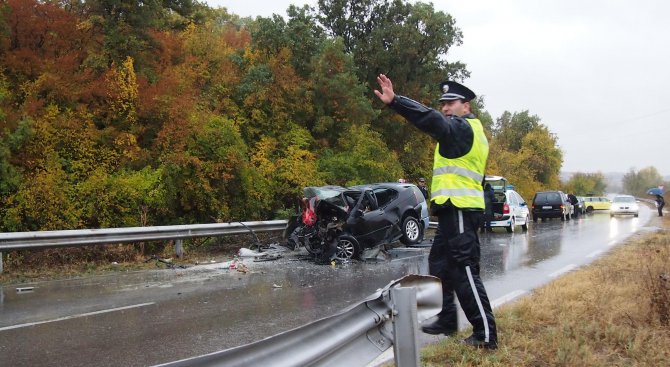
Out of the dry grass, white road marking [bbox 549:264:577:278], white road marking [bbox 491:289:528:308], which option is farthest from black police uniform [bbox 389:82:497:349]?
white road marking [bbox 549:264:577:278]

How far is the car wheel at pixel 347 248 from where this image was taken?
11.4m

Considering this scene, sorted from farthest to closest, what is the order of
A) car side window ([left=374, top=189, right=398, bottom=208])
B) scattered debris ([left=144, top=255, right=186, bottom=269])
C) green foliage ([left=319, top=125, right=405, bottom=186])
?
green foliage ([left=319, top=125, right=405, bottom=186]) < car side window ([left=374, top=189, right=398, bottom=208]) < scattered debris ([left=144, top=255, right=186, bottom=269])

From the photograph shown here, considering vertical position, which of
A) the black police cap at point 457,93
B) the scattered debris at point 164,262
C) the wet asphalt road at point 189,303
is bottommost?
the wet asphalt road at point 189,303

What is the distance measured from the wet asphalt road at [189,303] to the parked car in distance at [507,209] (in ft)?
23.7

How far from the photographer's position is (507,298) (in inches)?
272

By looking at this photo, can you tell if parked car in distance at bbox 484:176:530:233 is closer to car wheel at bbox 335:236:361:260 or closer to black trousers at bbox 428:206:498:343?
car wheel at bbox 335:236:361:260

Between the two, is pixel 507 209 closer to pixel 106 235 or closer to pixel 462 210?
pixel 106 235

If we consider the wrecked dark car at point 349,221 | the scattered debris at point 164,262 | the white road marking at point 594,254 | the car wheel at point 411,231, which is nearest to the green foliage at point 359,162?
the car wheel at point 411,231

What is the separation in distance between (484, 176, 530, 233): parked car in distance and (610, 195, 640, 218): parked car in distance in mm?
17625

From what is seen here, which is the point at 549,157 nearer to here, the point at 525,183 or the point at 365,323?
the point at 525,183

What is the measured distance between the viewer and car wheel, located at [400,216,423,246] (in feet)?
43.8

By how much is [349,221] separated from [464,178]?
23.7 ft

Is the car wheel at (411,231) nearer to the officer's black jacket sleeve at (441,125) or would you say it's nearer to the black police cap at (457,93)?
the black police cap at (457,93)

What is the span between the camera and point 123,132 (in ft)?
49.5
